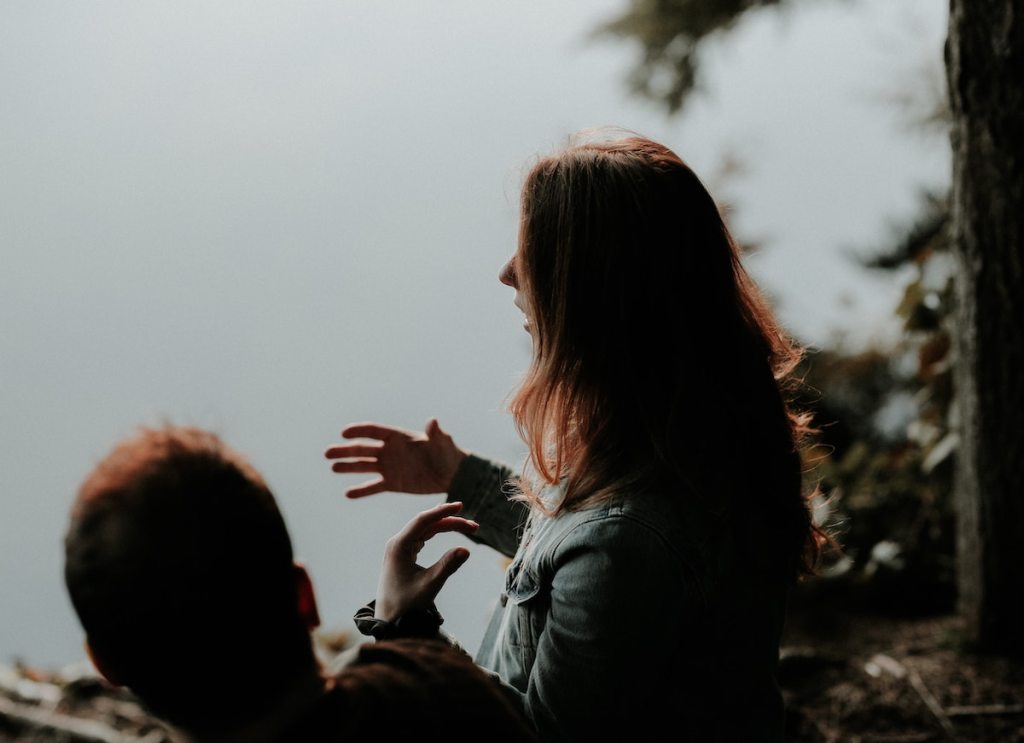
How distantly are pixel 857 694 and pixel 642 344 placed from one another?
162 cm

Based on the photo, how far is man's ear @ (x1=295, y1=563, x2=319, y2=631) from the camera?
810 millimetres

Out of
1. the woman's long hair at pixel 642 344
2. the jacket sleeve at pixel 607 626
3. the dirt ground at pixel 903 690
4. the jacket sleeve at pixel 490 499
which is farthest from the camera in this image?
the dirt ground at pixel 903 690

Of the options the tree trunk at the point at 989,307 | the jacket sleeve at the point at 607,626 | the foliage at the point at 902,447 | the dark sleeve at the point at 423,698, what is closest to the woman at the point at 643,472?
the jacket sleeve at the point at 607,626

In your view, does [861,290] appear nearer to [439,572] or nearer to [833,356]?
[833,356]

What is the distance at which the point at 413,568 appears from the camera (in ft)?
3.43

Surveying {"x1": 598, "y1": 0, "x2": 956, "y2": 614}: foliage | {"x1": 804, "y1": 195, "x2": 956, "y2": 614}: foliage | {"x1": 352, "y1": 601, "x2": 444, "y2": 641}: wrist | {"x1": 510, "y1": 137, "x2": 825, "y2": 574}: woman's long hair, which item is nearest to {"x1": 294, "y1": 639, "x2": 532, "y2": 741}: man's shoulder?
{"x1": 352, "y1": 601, "x2": 444, "y2": 641}: wrist

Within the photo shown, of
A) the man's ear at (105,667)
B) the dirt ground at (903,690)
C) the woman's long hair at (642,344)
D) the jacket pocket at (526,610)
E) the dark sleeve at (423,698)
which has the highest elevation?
the woman's long hair at (642,344)

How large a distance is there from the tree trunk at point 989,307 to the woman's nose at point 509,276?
1.24 metres

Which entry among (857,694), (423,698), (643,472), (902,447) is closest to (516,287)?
(643,472)

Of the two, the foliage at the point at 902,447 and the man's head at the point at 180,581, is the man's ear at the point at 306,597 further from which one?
the foliage at the point at 902,447

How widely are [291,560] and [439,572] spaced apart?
26 cm

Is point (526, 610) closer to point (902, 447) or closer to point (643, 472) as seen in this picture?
point (643, 472)

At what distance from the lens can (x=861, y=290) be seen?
3854 mm

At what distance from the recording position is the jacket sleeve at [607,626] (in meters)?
0.92
